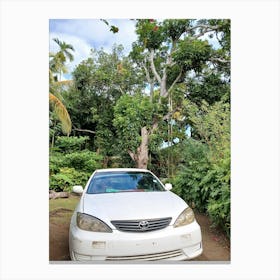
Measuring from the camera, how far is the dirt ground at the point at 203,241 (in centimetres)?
345

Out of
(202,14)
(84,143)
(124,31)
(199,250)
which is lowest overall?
(199,250)

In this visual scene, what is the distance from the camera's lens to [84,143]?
7285 millimetres

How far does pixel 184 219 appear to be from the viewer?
295 centimetres

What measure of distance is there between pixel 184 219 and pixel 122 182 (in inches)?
44.5

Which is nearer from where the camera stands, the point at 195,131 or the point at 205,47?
the point at 195,131

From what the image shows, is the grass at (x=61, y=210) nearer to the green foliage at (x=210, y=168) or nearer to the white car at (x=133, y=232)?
the white car at (x=133, y=232)

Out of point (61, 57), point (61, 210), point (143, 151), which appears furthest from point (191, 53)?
point (61, 210)

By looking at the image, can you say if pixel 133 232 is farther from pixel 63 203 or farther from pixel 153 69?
pixel 153 69

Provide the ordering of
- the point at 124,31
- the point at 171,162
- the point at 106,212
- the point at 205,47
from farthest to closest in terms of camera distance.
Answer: the point at 171,162 → the point at 205,47 → the point at 124,31 → the point at 106,212

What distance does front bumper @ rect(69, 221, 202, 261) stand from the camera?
108 inches

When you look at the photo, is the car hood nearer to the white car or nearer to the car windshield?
the white car
